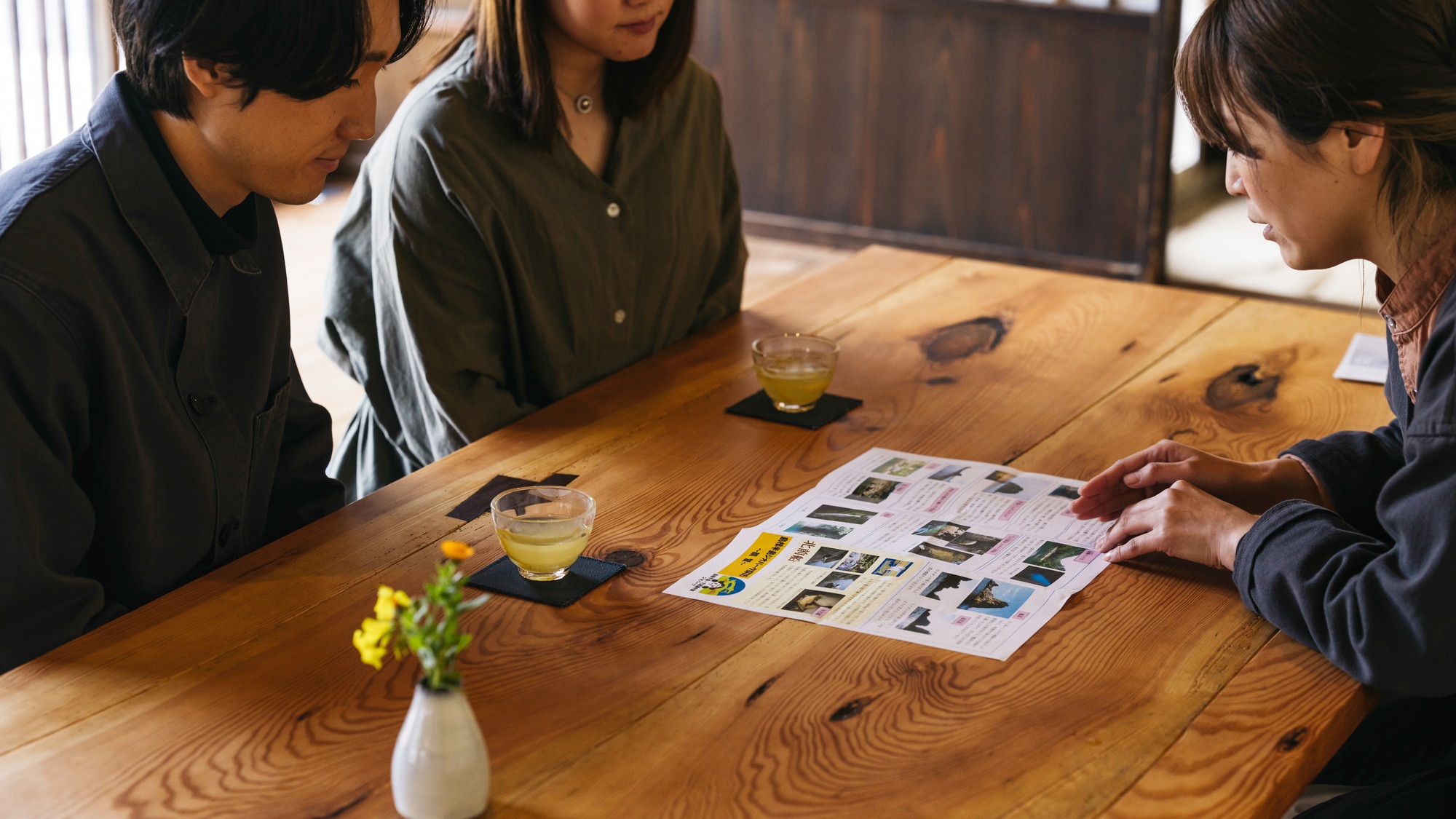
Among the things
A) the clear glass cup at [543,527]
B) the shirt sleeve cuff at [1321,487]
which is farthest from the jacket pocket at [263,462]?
the shirt sleeve cuff at [1321,487]

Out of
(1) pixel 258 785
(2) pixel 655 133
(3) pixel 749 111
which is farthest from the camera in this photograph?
(3) pixel 749 111

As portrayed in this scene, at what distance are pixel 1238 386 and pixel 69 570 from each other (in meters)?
1.42

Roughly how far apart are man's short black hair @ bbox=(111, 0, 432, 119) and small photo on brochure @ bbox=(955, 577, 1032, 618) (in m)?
0.78

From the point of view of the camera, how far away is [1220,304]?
2180 mm

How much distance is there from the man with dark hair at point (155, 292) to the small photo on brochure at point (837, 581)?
0.66 metres

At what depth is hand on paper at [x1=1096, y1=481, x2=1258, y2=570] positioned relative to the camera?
125cm

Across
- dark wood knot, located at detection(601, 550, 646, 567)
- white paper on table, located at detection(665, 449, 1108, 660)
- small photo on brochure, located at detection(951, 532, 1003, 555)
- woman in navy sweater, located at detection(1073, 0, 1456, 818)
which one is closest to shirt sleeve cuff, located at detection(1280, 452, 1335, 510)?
woman in navy sweater, located at detection(1073, 0, 1456, 818)

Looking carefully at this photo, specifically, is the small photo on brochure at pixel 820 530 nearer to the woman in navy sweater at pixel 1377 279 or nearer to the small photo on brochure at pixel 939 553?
the small photo on brochure at pixel 939 553

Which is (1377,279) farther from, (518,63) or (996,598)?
(518,63)

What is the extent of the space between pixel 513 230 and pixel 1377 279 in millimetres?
1123

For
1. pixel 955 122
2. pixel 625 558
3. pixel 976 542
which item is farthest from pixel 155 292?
pixel 955 122

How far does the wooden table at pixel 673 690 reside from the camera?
3.13ft

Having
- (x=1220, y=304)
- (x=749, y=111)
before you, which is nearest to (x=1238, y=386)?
(x=1220, y=304)

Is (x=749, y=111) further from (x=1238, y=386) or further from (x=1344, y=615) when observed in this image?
(x=1344, y=615)
